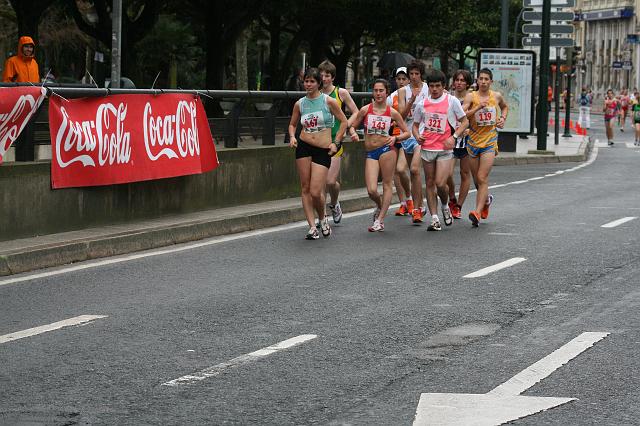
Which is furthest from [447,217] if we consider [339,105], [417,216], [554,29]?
[554,29]

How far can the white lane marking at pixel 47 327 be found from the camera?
884 centimetres

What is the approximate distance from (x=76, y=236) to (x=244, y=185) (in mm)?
4460

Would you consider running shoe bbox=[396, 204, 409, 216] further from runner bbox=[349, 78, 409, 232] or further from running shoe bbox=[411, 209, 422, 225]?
runner bbox=[349, 78, 409, 232]

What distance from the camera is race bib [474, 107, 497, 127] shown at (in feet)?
54.9


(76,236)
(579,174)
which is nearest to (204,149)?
(76,236)

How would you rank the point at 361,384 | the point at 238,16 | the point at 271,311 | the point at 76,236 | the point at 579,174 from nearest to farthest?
the point at 361,384
the point at 271,311
the point at 76,236
the point at 579,174
the point at 238,16

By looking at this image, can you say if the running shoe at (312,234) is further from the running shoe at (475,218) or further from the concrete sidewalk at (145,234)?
the running shoe at (475,218)

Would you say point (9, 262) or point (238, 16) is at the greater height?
point (238, 16)

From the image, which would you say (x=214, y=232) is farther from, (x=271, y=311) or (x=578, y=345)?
(x=578, y=345)

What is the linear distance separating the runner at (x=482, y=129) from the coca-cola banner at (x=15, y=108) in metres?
5.51

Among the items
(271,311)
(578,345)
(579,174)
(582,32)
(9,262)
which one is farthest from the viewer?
(582,32)

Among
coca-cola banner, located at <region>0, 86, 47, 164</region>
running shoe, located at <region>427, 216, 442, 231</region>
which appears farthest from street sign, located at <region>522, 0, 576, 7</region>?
coca-cola banner, located at <region>0, 86, 47, 164</region>

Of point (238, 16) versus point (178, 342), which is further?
point (238, 16)

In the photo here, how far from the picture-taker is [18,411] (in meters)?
6.73
